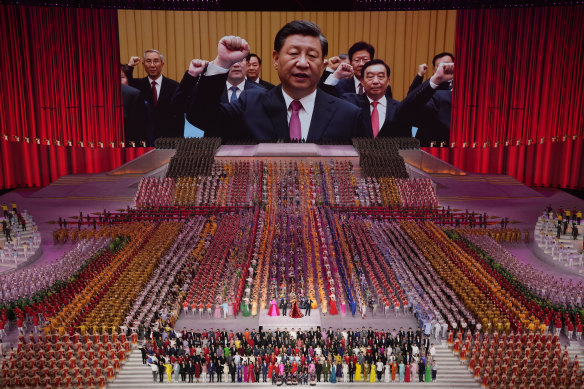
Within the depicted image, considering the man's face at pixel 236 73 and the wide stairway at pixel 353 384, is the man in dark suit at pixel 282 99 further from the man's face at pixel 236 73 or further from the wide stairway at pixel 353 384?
the wide stairway at pixel 353 384

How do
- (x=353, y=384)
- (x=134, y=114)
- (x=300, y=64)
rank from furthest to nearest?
(x=134, y=114) < (x=300, y=64) < (x=353, y=384)

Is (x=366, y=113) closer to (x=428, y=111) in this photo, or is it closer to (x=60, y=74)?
(x=428, y=111)

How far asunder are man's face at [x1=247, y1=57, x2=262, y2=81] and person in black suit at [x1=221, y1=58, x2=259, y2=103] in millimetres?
359

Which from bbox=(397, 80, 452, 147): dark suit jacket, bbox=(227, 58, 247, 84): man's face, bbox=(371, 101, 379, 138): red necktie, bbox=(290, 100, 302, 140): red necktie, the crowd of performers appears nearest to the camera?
the crowd of performers

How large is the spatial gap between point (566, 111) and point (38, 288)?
2582 centimetres

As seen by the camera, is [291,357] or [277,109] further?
[277,109]

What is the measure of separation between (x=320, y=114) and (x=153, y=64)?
9011 millimetres

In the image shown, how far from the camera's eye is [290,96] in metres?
29.3

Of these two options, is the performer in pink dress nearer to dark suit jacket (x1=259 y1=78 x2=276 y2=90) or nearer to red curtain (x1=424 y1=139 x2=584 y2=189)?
dark suit jacket (x1=259 y1=78 x2=276 y2=90)

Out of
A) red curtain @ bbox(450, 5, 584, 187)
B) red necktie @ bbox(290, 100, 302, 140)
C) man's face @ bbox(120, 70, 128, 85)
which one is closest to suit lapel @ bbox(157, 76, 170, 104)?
man's face @ bbox(120, 70, 128, 85)

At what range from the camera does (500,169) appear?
31.3 metres

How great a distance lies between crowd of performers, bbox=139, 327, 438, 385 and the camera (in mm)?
13102

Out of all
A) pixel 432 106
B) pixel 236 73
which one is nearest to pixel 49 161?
pixel 236 73

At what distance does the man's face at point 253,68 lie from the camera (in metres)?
29.9
